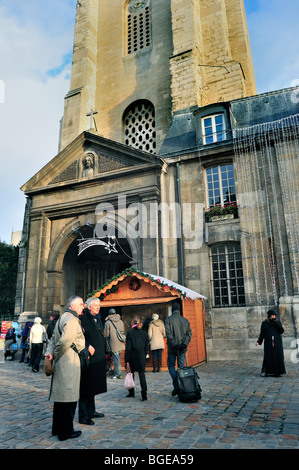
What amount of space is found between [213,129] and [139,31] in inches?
430

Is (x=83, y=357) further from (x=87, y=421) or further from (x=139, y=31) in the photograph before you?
(x=139, y=31)

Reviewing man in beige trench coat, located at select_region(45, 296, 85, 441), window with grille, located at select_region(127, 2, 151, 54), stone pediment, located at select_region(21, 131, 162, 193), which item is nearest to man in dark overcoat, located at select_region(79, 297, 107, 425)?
man in beige trench coat, located at select_region(45, 296, 85, 441)

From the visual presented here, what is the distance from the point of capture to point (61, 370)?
13.6 feet

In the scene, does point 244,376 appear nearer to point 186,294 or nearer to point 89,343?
point 186,294

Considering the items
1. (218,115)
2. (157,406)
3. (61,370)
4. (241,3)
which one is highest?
(241,3)

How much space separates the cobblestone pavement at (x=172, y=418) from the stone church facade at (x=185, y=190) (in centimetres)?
451

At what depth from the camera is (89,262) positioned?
17.4 metres

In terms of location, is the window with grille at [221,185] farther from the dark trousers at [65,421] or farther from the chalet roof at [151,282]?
the dark trousers at [65,421]

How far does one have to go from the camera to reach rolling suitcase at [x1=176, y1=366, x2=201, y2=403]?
590 cm

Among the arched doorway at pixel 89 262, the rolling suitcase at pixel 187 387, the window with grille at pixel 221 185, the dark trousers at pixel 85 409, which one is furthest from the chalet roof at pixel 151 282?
the dark trousers at pixel 85 409

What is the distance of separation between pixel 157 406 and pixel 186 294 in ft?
13.8

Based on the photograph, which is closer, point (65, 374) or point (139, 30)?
point (65, 374)

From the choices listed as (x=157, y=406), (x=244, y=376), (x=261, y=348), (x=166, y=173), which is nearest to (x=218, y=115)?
(x=166, y=173)

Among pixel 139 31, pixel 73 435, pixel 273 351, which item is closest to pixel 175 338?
pixel 273 351
